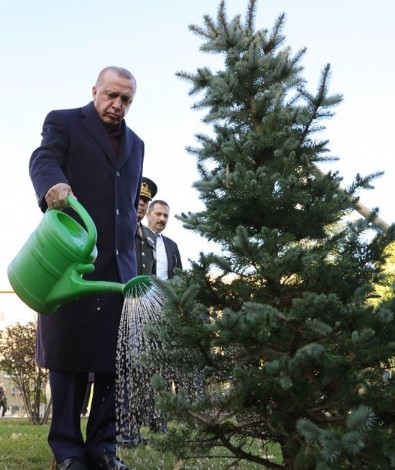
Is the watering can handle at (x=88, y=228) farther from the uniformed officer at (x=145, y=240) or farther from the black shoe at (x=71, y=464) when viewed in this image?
the uniformed officer at (x=145, y=240)

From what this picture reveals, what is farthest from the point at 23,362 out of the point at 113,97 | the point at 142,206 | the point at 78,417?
the point at 113,97

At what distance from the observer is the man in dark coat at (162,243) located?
642 centimetres

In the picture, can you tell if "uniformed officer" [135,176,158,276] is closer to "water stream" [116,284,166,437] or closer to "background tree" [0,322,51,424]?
"water stream" [116,284,166,437]

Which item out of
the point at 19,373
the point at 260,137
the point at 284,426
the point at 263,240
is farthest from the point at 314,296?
the point at 19,373

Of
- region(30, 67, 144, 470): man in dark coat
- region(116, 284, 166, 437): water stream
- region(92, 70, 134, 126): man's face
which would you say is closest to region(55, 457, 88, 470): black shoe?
region(30, 67, 144, 470): man in dark coat

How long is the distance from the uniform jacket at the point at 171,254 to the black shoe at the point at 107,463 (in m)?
3.18

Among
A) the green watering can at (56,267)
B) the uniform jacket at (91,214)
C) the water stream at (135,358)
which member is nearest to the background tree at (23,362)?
the water stream at (135,358)

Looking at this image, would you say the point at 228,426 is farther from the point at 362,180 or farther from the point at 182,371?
the point at 362,180

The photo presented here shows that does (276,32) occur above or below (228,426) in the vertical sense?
above

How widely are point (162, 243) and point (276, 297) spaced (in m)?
3.95

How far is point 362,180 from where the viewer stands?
283 cm

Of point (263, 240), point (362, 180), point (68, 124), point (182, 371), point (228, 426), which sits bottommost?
point (228, 426)

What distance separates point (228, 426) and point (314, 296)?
651mm

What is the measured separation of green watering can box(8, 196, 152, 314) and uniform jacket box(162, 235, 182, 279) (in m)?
3.47
